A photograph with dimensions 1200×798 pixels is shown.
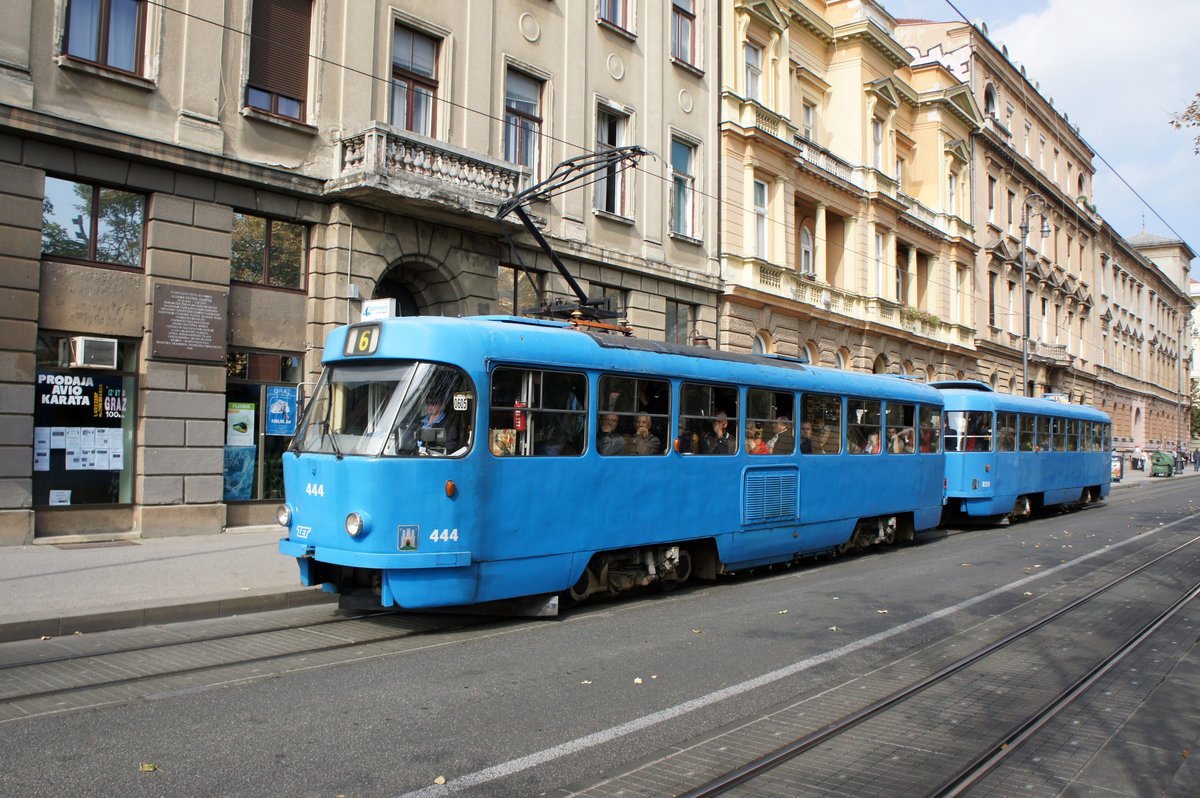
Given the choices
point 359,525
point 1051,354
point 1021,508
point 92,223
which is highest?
point 1051,354

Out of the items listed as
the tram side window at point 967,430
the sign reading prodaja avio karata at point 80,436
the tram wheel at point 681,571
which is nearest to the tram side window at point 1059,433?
the tram side window at point 967,430

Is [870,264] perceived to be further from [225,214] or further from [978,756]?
[978,756]

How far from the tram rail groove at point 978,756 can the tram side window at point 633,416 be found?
12.9 ft

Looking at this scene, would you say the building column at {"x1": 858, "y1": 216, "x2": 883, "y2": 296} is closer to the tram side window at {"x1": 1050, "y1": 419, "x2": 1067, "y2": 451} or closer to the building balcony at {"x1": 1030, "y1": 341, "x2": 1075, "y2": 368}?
the tram side window at {"x1": 1050, "y1": 419, "x2": 1067, "y2": 451}

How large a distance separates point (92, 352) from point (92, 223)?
1839 millimetres

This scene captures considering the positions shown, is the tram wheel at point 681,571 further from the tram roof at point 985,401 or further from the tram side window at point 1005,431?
the tram side window at point 1005,431

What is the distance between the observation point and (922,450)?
16.9 m

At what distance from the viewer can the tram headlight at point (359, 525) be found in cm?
826

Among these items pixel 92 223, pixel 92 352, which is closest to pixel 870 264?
pixel 92 223

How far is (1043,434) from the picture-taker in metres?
23.7

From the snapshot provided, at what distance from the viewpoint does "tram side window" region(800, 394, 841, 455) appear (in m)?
13.5

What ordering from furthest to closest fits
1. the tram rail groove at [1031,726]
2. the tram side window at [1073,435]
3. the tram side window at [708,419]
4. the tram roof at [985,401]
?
the tram side window at [1073,435] → the tram roof at [985,401] → the tram side window at [708,419] → the tram rail groove at [1031,726]

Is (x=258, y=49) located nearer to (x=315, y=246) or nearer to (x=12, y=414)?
(x=315, y=246)

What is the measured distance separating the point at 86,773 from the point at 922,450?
1451cm
